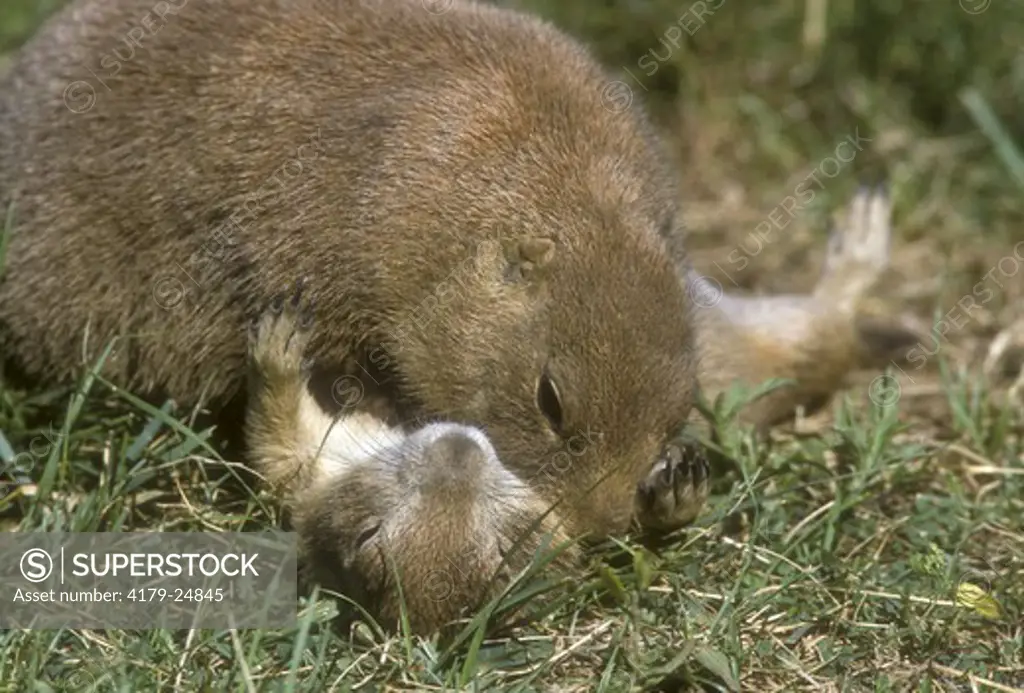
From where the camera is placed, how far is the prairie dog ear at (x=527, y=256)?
4.75m

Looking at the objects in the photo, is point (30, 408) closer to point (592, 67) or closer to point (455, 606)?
point (455, 606)

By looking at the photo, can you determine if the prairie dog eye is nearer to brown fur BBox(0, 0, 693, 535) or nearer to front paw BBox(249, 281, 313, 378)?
brown fur BBox(0, 0, 693, 535)

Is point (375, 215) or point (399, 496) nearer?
point (399, 496)

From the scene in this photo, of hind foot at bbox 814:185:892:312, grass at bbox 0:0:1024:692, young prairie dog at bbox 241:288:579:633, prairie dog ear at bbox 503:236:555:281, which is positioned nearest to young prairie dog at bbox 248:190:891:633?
young prairie dog at bbox 241:288:579:633

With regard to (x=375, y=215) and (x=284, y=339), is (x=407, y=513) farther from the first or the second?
(x=375, y=215)

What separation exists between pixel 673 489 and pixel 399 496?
82 centimetres

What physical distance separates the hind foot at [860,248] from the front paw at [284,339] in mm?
2704

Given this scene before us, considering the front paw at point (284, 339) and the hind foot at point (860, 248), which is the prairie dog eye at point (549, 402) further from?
the hind foot at point (860, 248)

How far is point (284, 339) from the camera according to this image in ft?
16.6

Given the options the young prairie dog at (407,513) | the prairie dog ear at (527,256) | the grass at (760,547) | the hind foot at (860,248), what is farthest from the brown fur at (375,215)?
the hind foot at (860,248)

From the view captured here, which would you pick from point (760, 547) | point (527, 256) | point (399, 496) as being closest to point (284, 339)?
point (399, 496)

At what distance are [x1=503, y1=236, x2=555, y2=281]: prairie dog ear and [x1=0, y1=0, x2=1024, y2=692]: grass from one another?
2.90 ft

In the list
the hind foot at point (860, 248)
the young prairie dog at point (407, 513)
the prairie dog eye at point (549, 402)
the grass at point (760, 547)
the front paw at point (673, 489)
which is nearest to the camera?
the grass at point (760, 547)

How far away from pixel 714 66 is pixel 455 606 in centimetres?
449
